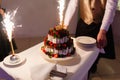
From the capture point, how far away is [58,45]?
1304 mm

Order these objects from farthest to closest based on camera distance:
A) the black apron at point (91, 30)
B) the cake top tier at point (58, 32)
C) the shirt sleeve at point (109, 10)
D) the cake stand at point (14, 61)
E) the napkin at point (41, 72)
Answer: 1. the black apron at point (91, 30)
2. the shirt sleeve at point (109, 10)
3. the cake top tier at point (58, 32)
4. the cake stand at point (14, 61)
5. the napkin at point (41, 72)

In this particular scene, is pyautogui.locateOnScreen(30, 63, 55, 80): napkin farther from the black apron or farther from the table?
the black apron

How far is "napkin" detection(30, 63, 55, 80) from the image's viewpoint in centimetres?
106

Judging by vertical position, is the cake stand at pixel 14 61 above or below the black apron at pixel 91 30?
above

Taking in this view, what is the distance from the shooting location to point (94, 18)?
2018 millimetres

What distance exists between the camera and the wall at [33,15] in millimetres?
3119

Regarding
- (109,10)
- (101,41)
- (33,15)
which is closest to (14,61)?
(101,41)

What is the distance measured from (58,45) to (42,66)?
232 millimetres

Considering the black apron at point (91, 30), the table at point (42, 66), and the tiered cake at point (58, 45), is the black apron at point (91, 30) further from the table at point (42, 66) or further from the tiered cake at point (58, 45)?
the tiered cake at point (58, 45)

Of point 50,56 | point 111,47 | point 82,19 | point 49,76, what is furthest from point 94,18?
point 49,76

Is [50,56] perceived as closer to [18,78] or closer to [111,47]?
[18,78]

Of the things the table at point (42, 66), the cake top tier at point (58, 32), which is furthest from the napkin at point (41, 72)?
the cake top tier at point (58, 32)

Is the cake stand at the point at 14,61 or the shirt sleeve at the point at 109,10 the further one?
the shirt sleeve at the point at 109,10

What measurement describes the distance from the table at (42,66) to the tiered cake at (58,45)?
0.20 ft
